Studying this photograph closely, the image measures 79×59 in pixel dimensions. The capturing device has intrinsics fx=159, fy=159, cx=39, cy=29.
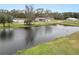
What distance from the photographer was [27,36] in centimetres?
181

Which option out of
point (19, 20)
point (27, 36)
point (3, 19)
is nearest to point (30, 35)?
point (27, 36)

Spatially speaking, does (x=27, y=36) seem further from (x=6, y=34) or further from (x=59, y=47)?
(x=59, y=47)

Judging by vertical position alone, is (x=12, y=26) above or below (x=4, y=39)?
above

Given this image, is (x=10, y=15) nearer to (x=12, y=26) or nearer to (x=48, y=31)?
(x=12, y=26)

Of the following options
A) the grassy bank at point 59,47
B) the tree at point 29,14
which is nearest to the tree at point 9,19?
the tree at point 29,14

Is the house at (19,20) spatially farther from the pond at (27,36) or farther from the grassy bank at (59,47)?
the grassy bank at (59,47)

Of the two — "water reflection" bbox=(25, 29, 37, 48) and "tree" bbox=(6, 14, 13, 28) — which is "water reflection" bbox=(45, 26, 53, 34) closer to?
"water reflection" bbox=(25, 29, 37, 48)

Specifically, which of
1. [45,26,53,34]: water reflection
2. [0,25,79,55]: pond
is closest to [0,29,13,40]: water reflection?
[0,25,79,55]: pond

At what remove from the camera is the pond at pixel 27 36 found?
1758mm

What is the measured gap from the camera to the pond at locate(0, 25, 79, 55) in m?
1.76
